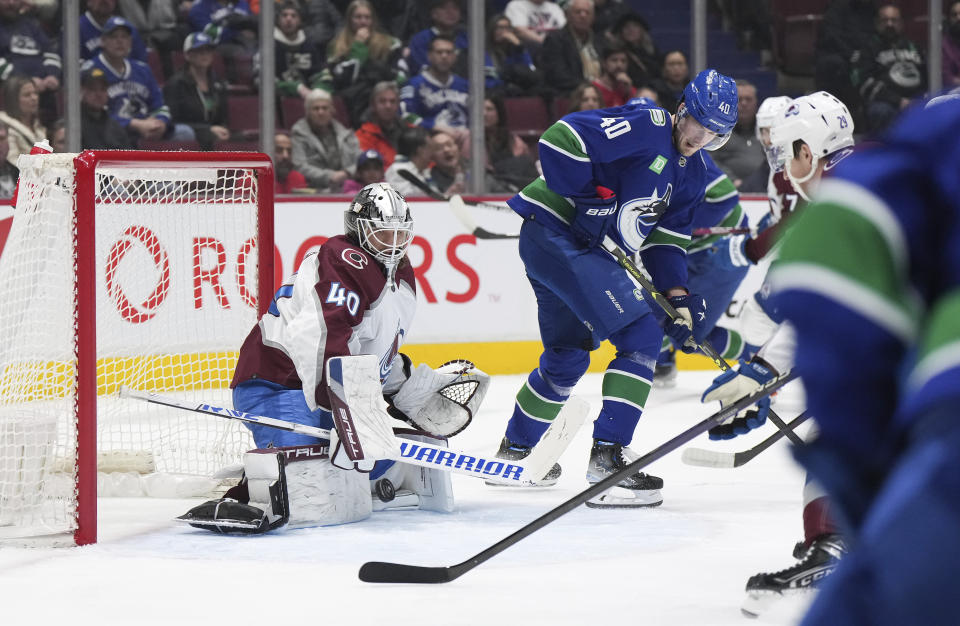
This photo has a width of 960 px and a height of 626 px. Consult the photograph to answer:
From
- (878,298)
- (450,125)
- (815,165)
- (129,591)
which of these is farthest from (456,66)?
(878,298)

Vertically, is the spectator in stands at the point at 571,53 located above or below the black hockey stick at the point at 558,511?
above

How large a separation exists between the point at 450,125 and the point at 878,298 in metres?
6.06

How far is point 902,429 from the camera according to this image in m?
0.70

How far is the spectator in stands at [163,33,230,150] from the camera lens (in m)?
6.30

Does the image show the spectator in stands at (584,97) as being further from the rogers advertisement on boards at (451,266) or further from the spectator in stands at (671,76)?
the rogers advertisement on boards at (451,266)

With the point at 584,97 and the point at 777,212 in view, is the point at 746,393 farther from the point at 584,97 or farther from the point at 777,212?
the point at 584,97

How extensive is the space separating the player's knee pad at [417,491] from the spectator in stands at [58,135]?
311 cm

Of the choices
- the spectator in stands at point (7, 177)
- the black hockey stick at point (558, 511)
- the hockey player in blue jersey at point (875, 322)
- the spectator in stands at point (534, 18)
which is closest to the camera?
the hockey player in blue jersey at point (875, 322)

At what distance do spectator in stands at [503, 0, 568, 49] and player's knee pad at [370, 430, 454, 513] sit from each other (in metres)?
3.91

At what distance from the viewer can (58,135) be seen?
591 centimetres

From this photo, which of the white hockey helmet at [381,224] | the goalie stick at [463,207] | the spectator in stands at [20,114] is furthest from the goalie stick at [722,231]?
the spectator in stands at [20,114]

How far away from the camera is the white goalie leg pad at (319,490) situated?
3.10m

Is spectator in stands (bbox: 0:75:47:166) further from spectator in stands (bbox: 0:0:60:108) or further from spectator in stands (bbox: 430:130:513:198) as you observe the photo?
spectator in stands (bbox: 430:130:513:198)

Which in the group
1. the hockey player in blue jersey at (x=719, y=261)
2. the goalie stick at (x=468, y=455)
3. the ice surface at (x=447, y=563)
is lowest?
the ice surface at (x=447, y=563)
